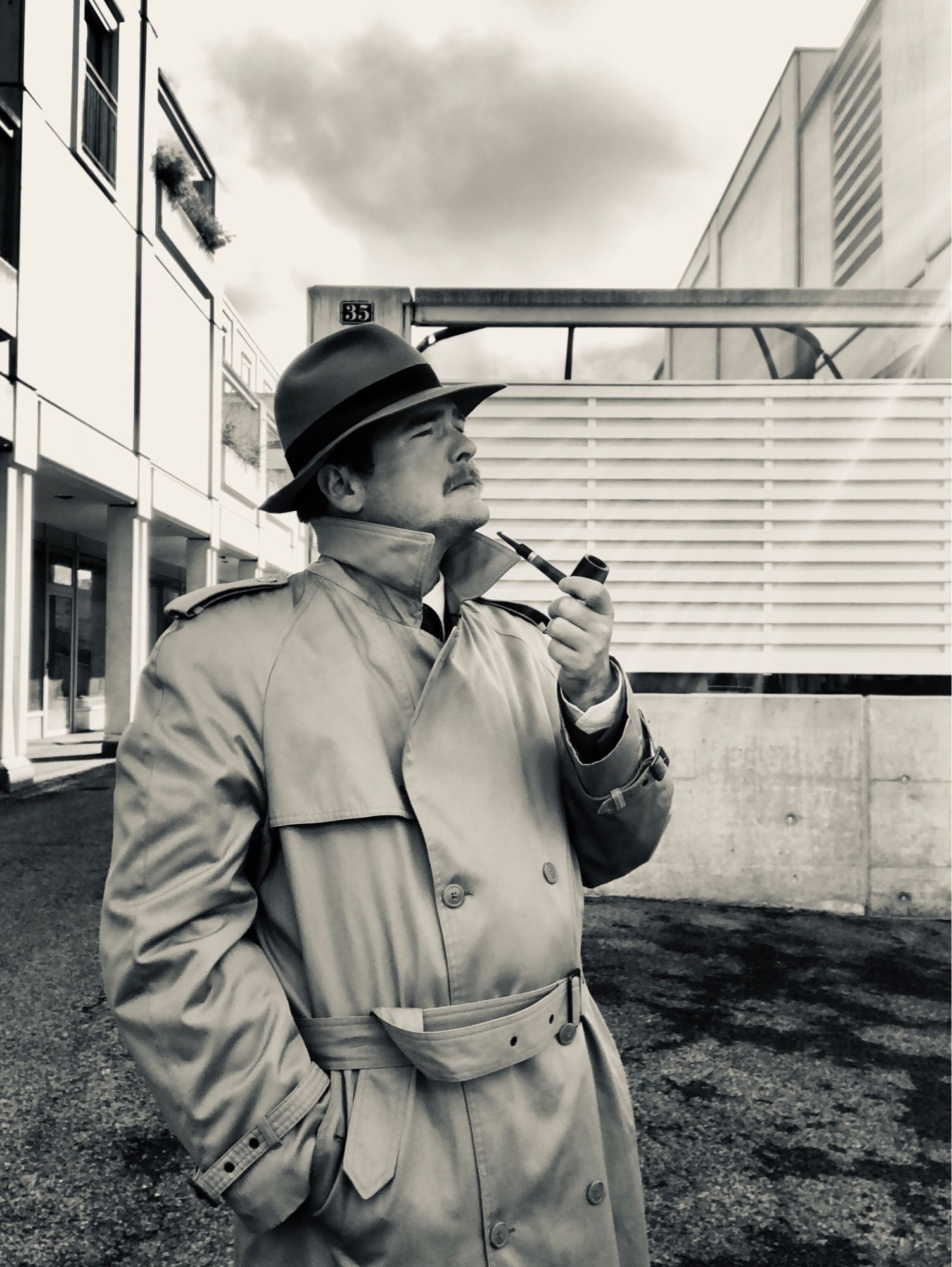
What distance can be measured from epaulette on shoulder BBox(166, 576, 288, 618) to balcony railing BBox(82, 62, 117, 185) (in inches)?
498

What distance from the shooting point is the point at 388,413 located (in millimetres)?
1551

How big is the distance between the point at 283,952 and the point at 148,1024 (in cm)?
22

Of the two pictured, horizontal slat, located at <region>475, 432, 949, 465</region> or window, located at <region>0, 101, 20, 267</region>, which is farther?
window, located at <region>0, 101, 20, 267</region>

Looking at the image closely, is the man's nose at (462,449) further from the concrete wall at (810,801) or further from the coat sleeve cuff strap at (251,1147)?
the concrete wall at (810,801)

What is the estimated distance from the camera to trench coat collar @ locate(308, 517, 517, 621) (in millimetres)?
1561

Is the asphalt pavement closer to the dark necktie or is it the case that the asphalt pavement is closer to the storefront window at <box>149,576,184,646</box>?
the dark necktie

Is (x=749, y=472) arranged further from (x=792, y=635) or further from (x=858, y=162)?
(x=858, y=162)

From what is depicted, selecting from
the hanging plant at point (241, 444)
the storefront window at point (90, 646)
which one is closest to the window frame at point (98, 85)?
the hanging plant at point (241, 444)

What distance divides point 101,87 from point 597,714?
14.4 metres

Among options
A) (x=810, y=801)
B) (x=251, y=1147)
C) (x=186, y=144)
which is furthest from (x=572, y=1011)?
(x=186, y=144)

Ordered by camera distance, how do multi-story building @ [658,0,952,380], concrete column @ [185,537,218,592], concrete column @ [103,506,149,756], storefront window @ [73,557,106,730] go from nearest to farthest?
multi-story building @ [658,0,952,380]
concrete column @ [103,506,149,756]
storefront window @ [73,557,106,730]
concrete column @ [185,537,218,592]

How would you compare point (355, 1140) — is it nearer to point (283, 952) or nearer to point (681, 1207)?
point (283, 952)

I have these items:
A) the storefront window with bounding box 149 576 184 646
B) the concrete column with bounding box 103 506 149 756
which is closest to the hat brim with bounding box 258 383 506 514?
the concrete column with bounding box 103 506 149 756

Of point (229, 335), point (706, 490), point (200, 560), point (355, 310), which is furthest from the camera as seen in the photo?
point (229, 335)
